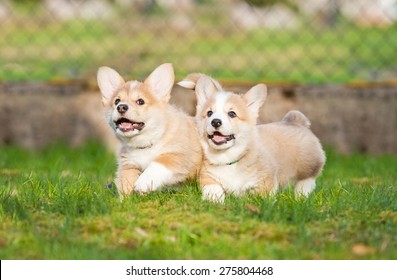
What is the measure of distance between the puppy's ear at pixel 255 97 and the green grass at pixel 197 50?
394 cm

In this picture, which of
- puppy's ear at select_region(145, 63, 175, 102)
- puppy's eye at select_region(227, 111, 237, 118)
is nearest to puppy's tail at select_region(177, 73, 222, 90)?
puppy's ear at select_region(145, 63, 175, 102)

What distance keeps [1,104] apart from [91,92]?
941 mm

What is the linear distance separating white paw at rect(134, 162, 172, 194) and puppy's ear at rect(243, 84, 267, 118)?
26.6 inches

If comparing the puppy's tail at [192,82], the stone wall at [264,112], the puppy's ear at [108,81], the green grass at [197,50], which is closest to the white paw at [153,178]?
the puppy's ear at [108,81]

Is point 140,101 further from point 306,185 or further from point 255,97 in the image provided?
point 306,185

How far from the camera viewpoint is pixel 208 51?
31.1ft

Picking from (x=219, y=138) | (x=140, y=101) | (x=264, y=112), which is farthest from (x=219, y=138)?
(x=264, y=112)

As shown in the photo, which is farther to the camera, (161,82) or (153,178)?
(161,82)

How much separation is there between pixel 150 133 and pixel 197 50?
14.9ft

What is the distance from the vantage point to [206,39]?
956cm

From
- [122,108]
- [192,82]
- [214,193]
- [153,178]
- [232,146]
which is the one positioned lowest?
[214,193]

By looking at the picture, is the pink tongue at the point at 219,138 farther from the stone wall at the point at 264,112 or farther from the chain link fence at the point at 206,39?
the chain link fence at the point at 206,39
